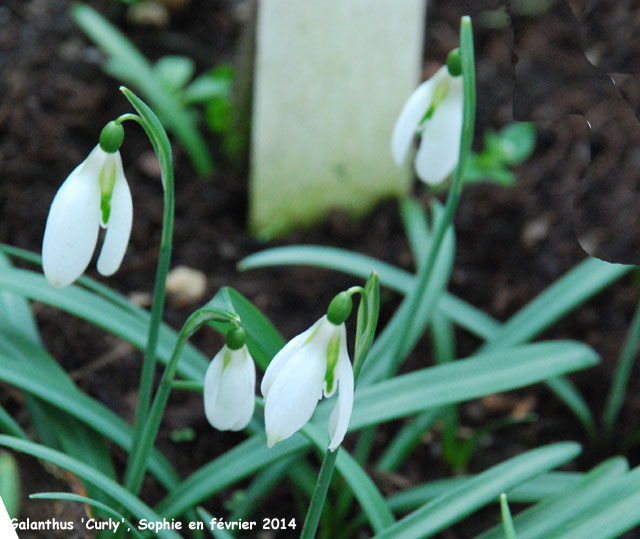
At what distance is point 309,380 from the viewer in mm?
753

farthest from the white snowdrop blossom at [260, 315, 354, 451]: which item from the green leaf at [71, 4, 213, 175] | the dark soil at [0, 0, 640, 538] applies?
the green leaf at [71, 4, 213, 175]

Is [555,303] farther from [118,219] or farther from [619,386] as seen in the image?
[118,219]

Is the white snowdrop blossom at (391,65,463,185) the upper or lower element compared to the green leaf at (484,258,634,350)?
upper

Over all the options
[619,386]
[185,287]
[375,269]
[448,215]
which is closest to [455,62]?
[448,215]

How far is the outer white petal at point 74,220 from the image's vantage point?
2.68 feet

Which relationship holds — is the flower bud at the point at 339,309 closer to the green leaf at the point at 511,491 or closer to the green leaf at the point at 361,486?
the green leaf at the point at 361,486

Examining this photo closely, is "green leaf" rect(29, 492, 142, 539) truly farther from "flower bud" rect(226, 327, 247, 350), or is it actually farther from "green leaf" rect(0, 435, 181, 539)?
"flower bud" rect(226, 327, 247, 350)

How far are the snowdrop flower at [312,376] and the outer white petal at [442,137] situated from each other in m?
0.38

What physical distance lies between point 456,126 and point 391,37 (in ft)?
2.46

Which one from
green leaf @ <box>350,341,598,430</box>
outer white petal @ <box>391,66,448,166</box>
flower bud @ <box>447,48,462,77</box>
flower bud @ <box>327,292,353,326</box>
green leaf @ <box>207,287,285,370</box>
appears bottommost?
green leaf @ <box>350,341,598,430</box>

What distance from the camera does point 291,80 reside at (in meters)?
1.73

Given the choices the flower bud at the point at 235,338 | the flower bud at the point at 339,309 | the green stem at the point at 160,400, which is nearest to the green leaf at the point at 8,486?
the green stem at the point at 160,400

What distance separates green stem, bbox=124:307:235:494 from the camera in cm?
85

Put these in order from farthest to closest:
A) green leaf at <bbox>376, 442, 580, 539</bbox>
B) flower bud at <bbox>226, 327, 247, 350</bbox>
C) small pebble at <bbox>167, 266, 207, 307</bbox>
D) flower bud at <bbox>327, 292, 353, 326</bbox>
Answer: small pebble at <bbox>167, 266, 207, 307</bbox> → green leaf at <bbox>376, 442, 580, 539</bbox> → flower bud at <bbox>226, 327, 247, 350</bbox> → flower bud at <bbox>327, 292, 353, 326</bbox>
